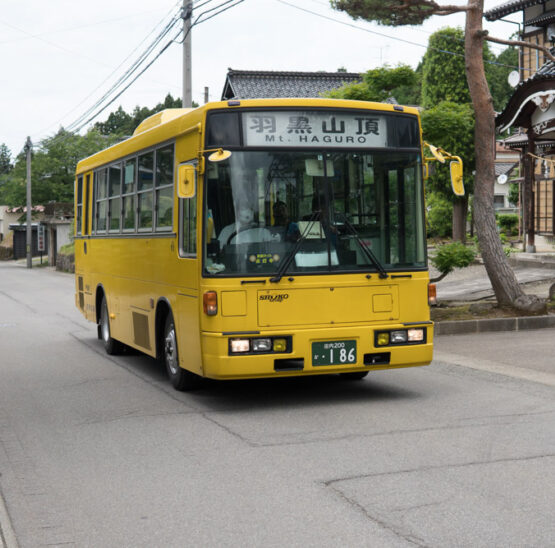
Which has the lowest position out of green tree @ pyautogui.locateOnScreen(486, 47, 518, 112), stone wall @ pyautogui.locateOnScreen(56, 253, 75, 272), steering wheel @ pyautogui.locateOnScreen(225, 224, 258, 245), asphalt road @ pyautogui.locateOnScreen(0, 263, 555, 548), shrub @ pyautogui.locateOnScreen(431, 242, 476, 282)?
asphalt road @ pyautogui.locateOnScreen(0, 263, 555, 548)

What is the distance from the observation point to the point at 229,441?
7.15 metres

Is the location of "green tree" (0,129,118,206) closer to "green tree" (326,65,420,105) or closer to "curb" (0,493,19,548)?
"green tree" (326,65,420,105)

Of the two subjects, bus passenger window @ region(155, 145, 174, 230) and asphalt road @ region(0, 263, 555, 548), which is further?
bus passenger window @ region(155, 145, 174, 230)

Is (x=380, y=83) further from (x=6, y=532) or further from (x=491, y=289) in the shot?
(x=6, y=532)

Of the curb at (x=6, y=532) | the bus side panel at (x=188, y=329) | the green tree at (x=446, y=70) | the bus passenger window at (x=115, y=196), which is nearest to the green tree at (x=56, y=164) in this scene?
the green tree at (x=446, y=70)

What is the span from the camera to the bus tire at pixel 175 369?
31.1 ft

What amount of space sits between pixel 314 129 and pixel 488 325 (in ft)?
24.0

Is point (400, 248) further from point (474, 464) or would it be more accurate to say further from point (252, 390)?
point (474, 464)

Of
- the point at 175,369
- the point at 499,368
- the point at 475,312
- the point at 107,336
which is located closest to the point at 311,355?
the point at 175,369

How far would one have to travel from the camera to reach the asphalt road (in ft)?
16.0

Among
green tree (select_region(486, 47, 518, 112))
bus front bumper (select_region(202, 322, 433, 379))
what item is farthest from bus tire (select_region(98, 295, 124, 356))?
green tree (select_region(486, 47, 518, 112))

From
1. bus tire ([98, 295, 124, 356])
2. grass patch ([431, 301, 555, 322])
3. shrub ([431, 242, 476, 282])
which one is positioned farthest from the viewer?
grass patch ([431, 301, 555, 322])

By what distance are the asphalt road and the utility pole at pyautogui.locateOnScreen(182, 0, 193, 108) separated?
12.5 metres

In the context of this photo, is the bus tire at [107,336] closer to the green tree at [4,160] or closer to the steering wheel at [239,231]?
the steering wheel at [239,231]
